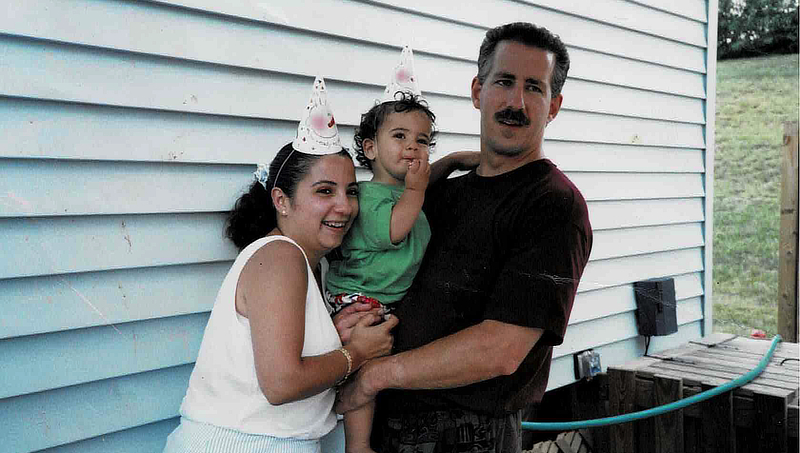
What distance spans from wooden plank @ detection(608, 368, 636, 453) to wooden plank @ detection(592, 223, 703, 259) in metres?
0.66

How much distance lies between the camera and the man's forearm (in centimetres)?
170

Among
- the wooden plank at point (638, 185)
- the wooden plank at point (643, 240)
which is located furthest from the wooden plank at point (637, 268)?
the wooden plank at point (638, 185)

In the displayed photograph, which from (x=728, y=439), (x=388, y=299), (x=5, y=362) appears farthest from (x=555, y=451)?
(x=5, y=362)

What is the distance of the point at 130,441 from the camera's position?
192cm

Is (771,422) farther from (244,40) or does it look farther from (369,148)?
(244,40)

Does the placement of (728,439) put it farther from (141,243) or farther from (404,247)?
(141,243)

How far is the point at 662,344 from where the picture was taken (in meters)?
3.97

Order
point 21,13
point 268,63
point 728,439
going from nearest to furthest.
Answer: point 21,13, point 268,63, point 728,439

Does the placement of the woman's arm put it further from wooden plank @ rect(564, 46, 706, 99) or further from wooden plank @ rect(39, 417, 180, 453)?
wooden plank @ rect(564, 46, 706, 99)

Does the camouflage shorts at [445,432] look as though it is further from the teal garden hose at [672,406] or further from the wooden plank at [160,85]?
the teal garden hose at [672,406]

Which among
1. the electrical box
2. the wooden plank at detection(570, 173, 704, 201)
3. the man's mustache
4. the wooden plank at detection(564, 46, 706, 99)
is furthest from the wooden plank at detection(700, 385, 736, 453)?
the man's mustache

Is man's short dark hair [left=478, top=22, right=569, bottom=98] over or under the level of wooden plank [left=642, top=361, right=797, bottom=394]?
over

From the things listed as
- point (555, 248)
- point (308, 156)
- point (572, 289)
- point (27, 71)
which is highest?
point (27, 71)

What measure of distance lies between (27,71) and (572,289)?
1461 millimetres
